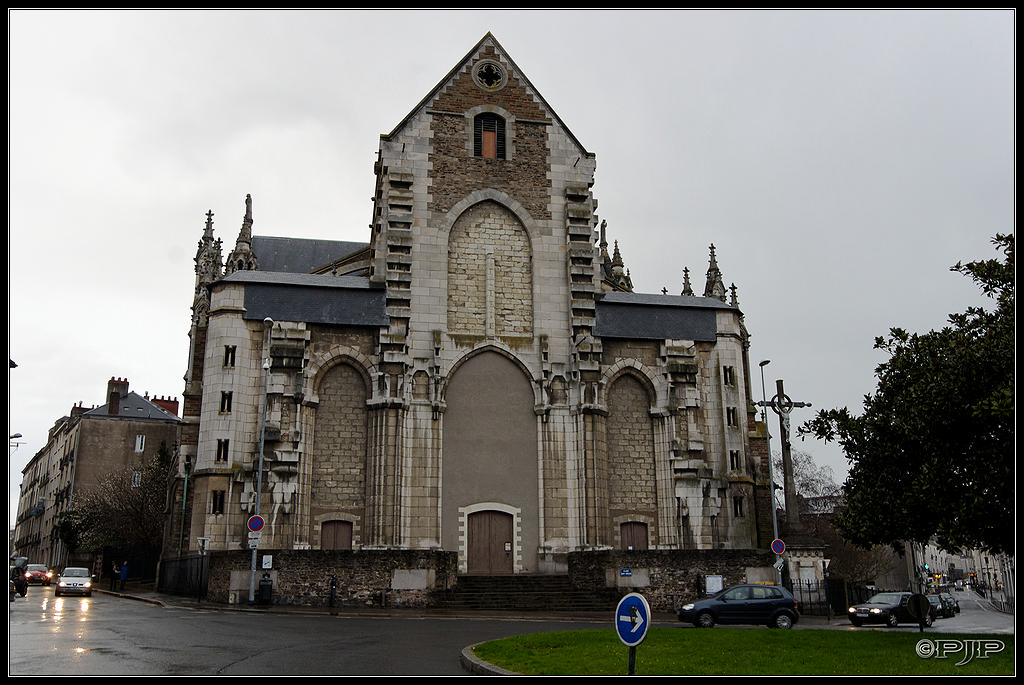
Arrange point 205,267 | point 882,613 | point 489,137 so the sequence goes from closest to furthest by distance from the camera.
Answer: point 882,613 → point 489,137 → point 205,267

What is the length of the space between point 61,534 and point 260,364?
117ft

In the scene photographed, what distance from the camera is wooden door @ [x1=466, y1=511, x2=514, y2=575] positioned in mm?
35469

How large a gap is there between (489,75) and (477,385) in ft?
49.0

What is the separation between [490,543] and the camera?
35.7 metres

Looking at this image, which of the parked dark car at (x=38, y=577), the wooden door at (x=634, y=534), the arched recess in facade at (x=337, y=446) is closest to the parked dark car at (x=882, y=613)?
the wooden door at (x=634, y=534)

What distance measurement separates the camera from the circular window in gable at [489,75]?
135ft

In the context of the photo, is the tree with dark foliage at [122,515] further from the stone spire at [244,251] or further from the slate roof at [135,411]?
the stone spire at [244,251]

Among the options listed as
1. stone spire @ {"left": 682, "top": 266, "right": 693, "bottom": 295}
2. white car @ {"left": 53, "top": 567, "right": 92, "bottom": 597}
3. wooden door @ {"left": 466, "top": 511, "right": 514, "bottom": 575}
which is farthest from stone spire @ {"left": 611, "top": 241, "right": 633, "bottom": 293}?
white car @ {"left": 53, "top": 567, "right": 92, "bottom": 597}

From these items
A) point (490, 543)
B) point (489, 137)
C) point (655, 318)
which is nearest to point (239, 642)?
point (490, 543)

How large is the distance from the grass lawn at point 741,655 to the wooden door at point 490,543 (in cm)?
1756

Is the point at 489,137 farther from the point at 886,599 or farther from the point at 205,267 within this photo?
the point at 886,599

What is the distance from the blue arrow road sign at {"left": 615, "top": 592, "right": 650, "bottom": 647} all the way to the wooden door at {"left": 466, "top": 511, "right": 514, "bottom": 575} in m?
24.9

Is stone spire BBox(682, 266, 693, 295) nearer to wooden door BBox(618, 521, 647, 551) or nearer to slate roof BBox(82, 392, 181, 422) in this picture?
wooden door BBox(618, 521, 647, 551)

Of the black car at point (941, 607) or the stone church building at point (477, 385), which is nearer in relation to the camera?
the stone church building at point (477, 385)
